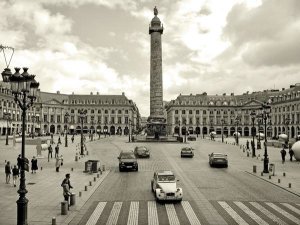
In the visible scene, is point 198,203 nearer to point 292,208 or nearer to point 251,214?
point 251,214

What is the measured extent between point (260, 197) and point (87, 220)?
1090cm

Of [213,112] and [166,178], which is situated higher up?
[213,112]

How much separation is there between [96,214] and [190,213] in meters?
4.54

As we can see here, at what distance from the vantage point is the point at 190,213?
1756 centimetres

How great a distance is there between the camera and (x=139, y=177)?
2948 centimetres

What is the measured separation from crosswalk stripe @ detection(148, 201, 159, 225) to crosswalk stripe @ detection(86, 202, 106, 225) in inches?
95.4

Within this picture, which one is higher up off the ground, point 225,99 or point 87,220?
point 225,99

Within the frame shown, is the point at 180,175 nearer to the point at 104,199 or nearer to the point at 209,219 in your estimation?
the point at 104,199

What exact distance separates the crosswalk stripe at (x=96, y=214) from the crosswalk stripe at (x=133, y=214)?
4.88ft

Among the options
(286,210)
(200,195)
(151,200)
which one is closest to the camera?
(286,210)

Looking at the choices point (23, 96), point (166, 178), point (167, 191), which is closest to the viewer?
point (23, 96)

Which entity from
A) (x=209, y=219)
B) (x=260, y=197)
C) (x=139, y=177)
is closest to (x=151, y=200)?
(x=209, y=219)

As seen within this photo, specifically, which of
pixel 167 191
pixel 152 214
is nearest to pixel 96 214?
pixel 152 214

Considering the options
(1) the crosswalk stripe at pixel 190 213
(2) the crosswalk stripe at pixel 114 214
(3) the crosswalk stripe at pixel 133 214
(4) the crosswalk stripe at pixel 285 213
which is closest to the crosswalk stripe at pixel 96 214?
(2) the crosswalk stripe at pixel 114 214
